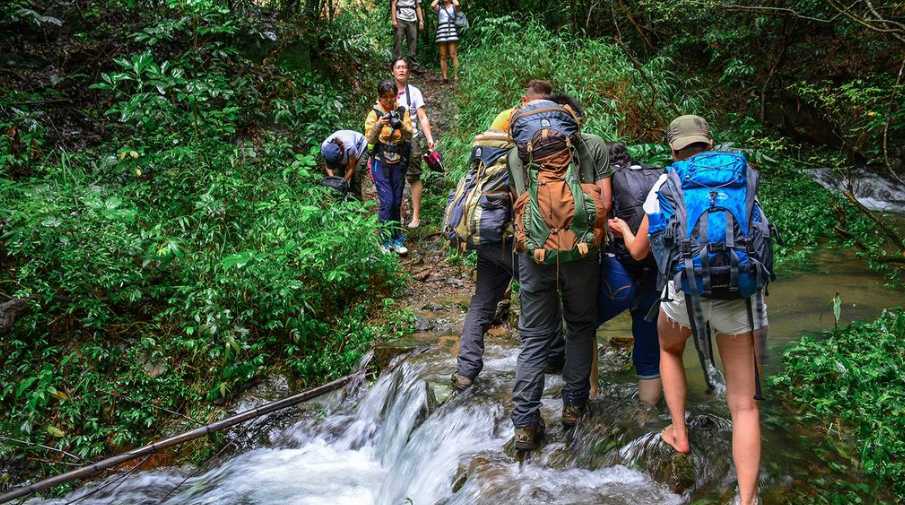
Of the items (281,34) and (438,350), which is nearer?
(438,350)

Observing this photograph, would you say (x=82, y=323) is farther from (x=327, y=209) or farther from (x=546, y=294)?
(x=546, y=294)

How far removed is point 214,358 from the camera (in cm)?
596

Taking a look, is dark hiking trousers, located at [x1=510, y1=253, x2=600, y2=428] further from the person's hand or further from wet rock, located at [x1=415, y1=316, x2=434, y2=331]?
wet rock, located at [x1=415, y1=316, x2=434, y2=331]

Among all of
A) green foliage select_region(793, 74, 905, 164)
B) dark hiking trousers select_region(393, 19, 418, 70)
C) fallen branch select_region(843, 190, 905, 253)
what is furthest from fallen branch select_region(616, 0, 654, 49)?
fallen branch select_region(843, 190, 905, 253)

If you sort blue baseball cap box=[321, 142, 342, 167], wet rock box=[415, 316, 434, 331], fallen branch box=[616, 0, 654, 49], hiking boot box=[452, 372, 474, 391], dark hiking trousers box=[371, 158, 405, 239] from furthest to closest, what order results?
fallen branch box=[616, 0, 654, 49] → blue baseball cap box=[321, 142, 342, 167] → dark hiking trousers box=[371, 158, 405, 239] → wet rock box=[415, 316, 434, 331] → hiking boot box=[452, 372, 474, 391]

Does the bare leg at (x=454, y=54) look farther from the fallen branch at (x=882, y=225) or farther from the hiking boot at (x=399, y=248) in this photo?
the fallen branch at (x=882, y=225)

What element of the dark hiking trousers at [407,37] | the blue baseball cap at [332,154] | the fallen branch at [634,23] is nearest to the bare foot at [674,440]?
the blue baseball cap at [332,154]

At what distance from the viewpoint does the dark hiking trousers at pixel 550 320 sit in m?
3.47

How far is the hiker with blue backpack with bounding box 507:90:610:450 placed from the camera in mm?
3271

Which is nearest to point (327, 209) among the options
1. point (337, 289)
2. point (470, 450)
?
point (337, 289)

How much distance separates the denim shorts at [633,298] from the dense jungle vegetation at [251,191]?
1.22m

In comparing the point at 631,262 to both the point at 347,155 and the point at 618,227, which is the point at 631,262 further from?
the point at 347,155

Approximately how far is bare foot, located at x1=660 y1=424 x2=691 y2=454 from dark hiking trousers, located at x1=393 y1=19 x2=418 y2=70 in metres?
11.0

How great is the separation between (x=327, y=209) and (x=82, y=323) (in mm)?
2633
